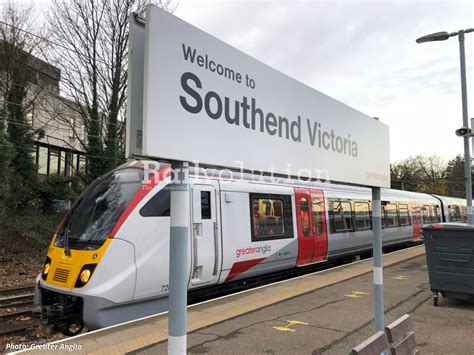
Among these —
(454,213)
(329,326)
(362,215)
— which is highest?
(454,213)

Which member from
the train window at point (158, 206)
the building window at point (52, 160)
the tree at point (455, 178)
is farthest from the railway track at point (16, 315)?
the tree at point (455, 178)

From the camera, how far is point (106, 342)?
480 centimetres

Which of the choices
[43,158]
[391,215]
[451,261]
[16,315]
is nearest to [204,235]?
[451,261]

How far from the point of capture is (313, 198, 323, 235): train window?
34.1ft

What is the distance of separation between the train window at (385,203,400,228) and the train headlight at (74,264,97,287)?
1222cm

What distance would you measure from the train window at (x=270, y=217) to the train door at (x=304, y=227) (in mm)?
367

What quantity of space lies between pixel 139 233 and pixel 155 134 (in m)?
4.35

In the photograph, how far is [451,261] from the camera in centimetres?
680

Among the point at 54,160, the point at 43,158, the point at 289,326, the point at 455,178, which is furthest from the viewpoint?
the point at 455,178

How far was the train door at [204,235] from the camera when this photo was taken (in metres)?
6.86

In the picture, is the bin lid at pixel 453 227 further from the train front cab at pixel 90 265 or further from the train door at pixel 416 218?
the train door at pixel 416 218

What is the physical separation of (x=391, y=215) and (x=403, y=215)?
154 cm

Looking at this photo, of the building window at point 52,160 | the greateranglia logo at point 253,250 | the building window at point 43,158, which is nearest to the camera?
the greateranglia logo at point 253,250

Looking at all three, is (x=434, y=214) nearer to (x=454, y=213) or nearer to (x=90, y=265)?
(x=454, y=213)
